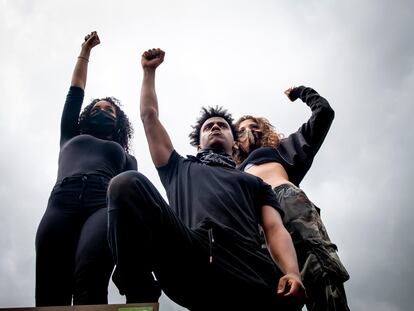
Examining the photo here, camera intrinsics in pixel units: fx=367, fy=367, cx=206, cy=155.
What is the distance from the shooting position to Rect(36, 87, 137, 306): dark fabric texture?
258cm

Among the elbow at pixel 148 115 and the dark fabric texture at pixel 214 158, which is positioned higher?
the elbow at pixel 148 115

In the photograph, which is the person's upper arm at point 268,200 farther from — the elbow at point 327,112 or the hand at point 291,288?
the elbow at point 327,112

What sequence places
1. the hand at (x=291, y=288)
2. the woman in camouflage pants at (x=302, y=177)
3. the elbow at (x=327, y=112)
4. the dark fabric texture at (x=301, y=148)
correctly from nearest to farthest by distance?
the hand at (x=291, y=288) < the woman in camouflage pants at (x=302, y=177) < the dark fabric texture at (x=301, y=148) < the elbow at (x=327, y=112)

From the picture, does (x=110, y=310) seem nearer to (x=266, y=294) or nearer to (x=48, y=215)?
(x=266, y=294)

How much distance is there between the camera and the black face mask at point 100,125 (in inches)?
161

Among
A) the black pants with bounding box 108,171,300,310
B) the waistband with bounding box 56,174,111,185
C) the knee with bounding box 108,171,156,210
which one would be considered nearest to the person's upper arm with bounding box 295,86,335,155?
the waistband with bounding box 56,174,111,185

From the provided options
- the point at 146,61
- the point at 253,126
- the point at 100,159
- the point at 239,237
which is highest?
the point at 253,126

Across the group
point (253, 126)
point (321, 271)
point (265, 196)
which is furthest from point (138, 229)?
point (253, 126)

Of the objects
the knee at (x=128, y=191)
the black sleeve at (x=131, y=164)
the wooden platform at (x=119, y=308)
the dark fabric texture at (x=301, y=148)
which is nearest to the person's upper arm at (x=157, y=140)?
the knee at (x=128, y=191)

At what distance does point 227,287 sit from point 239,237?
35cm

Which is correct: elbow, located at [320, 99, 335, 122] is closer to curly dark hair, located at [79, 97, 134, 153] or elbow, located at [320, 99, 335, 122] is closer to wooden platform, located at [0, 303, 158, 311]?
curly dark hair, located at [79, 97, 134, 153]

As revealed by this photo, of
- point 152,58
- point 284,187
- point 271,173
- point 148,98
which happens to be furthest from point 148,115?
point 271,173

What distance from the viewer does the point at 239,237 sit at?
88.2 inches

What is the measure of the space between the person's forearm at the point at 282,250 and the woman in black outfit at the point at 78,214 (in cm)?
118
